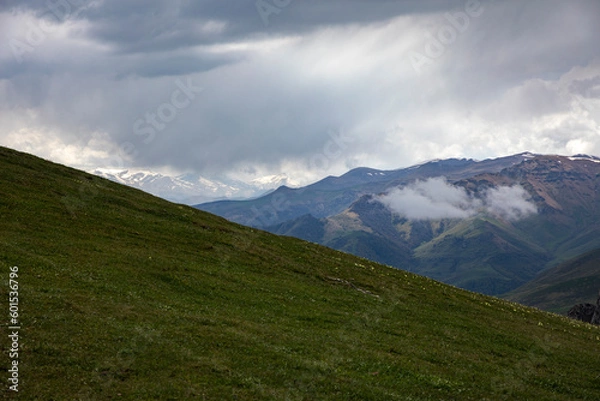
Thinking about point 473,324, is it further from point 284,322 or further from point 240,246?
point 240,246

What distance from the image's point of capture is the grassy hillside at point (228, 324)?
84.2 feet

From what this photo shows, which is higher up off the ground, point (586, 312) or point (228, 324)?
point (586, 312)

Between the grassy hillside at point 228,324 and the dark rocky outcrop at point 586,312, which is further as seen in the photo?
the dark rocky outcrop at point 586,312

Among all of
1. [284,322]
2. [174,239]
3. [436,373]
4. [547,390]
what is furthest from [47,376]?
[174,239]

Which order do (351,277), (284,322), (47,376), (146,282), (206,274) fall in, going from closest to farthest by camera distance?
(47,376)
(284,322)
(146,282)
(206,274)
(351,277)

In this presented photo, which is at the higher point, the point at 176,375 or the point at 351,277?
the point at 351,277

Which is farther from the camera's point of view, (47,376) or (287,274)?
(287,274)

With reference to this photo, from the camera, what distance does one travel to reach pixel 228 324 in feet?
113

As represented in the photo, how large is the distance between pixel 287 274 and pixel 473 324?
21.1 meters

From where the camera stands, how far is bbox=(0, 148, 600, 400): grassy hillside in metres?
25.7

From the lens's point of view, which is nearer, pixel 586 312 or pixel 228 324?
pixel 228 324

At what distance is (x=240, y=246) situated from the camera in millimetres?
63344

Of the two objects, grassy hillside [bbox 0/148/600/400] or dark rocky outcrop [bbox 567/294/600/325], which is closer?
grassy hillside [bbox 0/148/600/400]

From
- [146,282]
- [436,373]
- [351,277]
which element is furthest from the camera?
[351,277]
